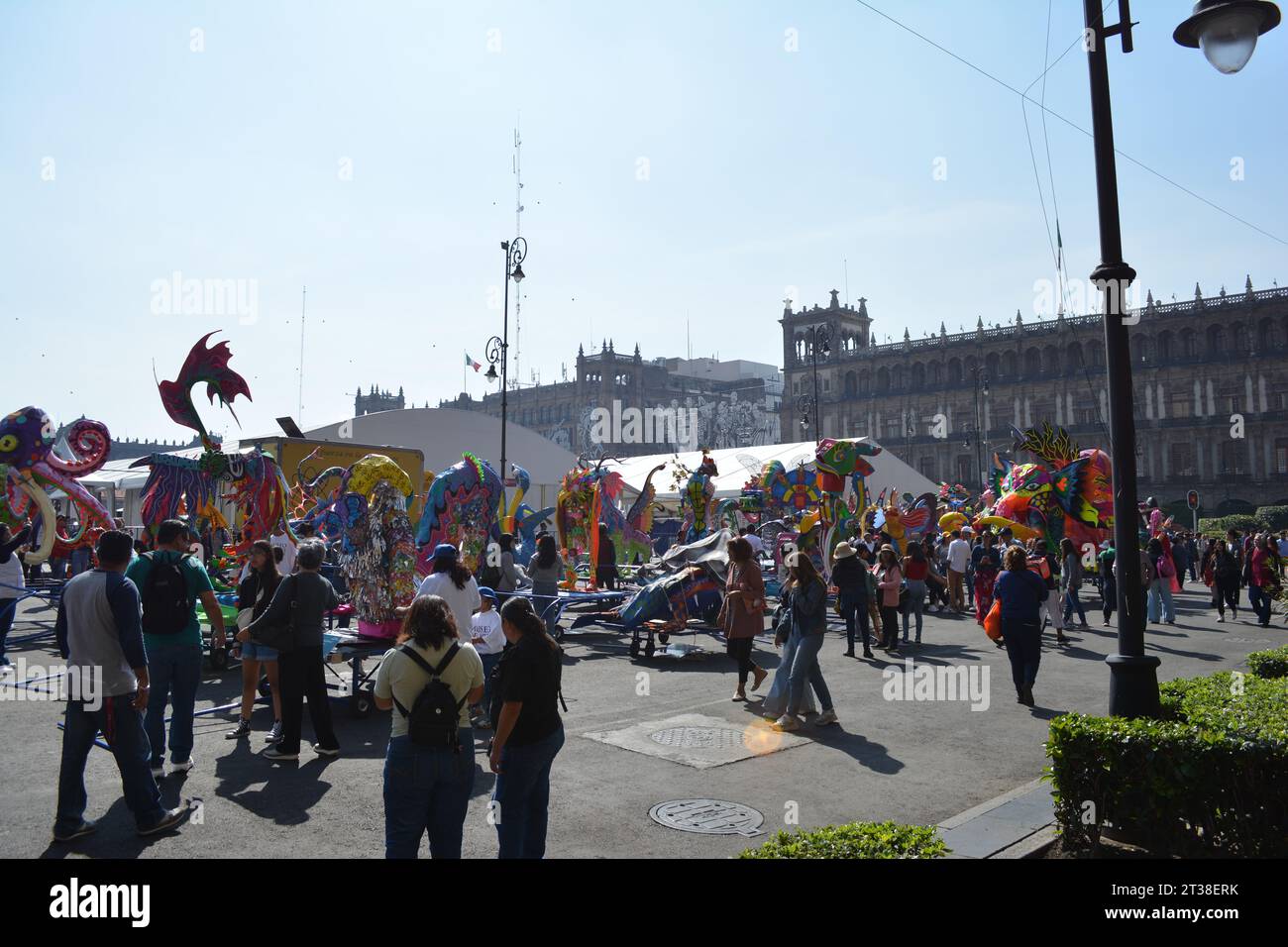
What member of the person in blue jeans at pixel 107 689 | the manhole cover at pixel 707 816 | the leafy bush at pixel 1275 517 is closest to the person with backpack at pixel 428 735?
the manhole cover at pixel 707 816

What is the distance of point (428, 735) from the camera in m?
4.14

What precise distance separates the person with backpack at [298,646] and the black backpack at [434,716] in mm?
3434

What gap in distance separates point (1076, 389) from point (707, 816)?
213 feet

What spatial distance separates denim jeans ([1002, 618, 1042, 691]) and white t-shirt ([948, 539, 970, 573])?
8.57 meters

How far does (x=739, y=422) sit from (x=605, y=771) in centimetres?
7868

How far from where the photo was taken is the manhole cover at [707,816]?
5824mm

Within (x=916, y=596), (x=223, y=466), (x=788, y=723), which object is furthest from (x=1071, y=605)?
(x=223, y=466)

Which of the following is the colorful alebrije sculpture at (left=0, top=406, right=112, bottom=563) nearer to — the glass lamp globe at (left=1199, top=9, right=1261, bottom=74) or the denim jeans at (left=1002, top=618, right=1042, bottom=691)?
the denim jeans at (left=1002, top=618, right=1042, bottom=691)

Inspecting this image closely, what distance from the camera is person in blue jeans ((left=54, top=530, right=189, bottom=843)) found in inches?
216

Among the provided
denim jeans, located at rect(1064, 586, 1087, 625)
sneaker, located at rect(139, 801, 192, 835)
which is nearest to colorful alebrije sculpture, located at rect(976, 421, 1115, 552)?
denim jeans, located at rect(1064, 586, 1087, 625)
